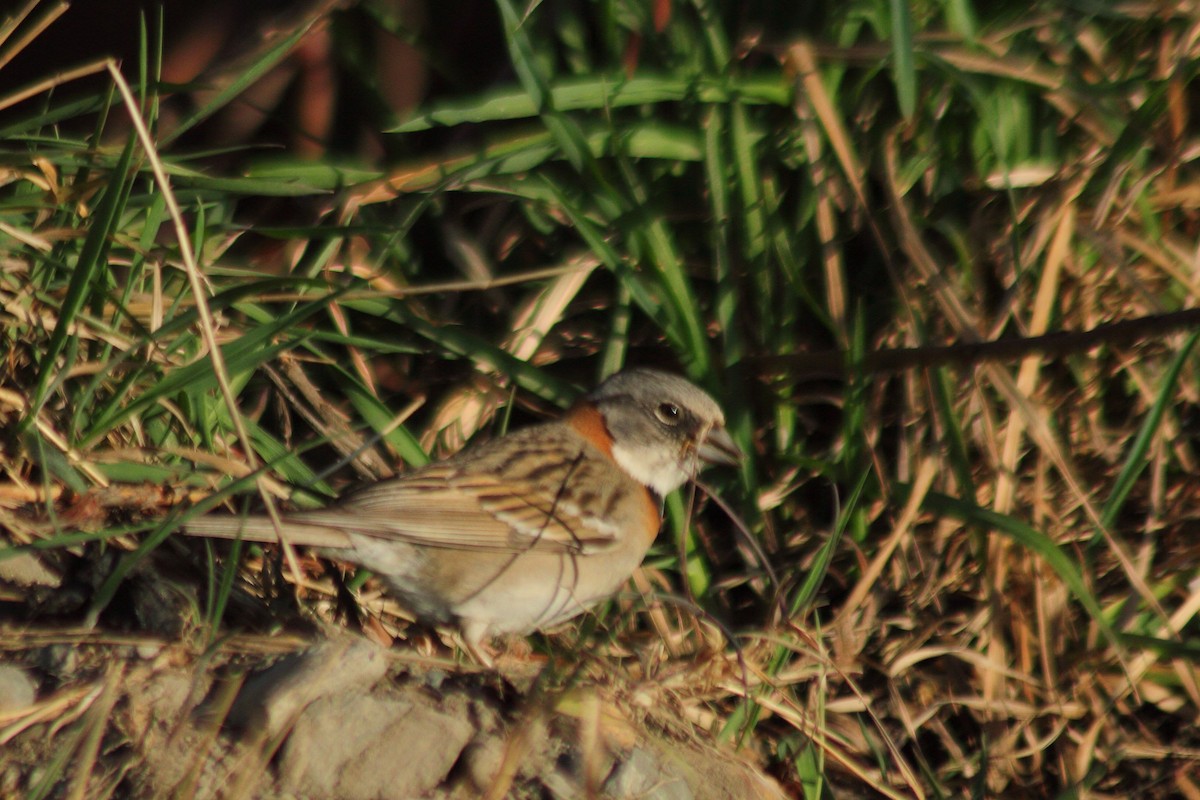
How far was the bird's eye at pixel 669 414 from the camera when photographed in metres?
4.57

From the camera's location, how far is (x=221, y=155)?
478 cm

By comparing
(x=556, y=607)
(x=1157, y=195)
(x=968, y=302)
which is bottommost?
(x=556, y=607)

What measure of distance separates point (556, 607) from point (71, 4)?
2.79m

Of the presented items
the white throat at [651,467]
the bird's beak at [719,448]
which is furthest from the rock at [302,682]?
the white throat at [651,467]

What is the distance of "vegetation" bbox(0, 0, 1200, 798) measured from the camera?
4.11 m

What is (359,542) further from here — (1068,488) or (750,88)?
(1068,488)

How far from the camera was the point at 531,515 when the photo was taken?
4594mm

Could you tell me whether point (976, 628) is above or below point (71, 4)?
below

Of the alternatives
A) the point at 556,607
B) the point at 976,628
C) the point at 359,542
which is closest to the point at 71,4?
the point at 359,542

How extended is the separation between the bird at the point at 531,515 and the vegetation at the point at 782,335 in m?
0.13

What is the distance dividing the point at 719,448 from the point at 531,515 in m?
0.68

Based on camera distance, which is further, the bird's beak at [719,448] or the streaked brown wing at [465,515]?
the bird's beak at [719,448]

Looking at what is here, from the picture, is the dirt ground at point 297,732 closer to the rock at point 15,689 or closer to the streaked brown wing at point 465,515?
the rock at point 15,689

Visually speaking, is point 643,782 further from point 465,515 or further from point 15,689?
point 15,689
